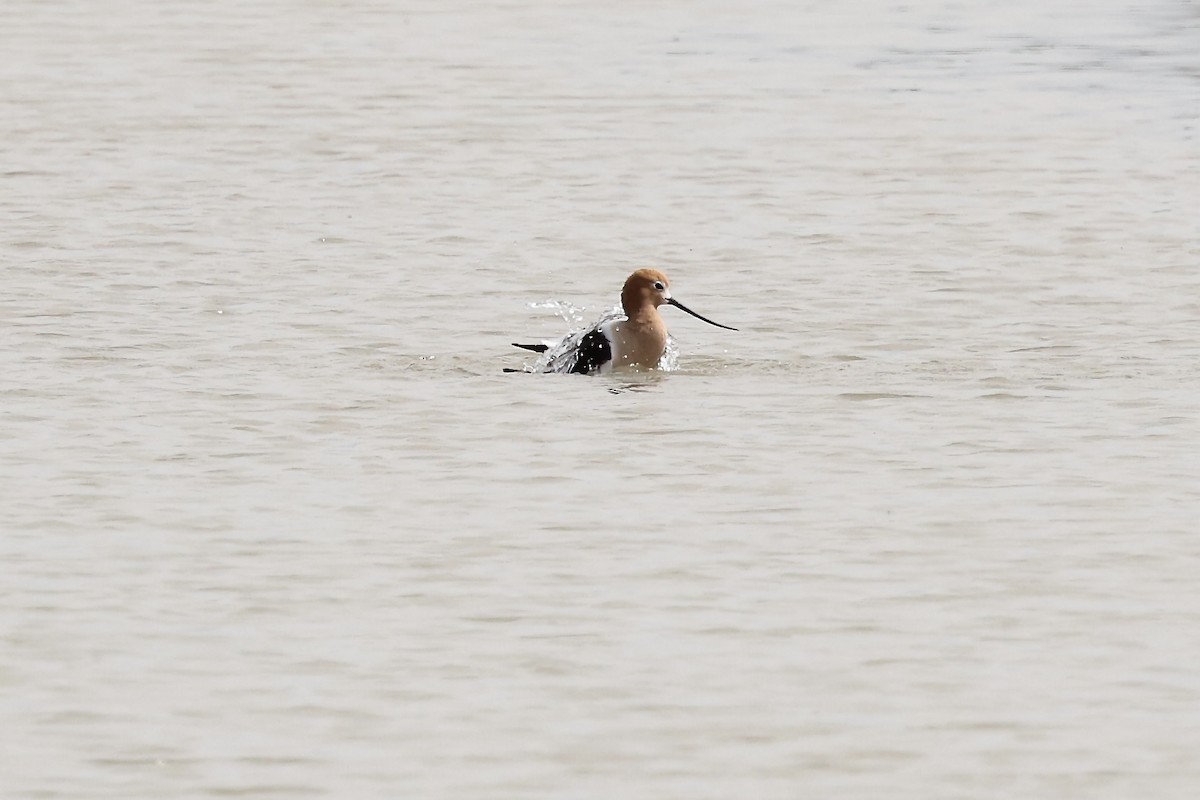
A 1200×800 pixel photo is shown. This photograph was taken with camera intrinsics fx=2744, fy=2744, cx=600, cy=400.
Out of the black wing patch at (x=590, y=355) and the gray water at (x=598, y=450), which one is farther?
the black wing patch at (x=590, y=355)

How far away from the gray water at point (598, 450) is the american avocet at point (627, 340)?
0.18 metres

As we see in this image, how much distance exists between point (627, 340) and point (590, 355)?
241 millimetres

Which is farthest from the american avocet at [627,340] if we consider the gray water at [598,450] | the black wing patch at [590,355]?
the gray water at [598,450]

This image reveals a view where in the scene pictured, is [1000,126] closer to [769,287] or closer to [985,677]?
[769,287]

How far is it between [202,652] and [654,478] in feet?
11.0

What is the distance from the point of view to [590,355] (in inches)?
595

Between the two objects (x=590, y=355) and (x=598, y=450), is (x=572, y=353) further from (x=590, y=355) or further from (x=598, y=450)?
(x=598, y=450)

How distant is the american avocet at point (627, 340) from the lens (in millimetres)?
15023

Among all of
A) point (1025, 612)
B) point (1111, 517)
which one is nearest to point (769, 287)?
point (1111, 517)

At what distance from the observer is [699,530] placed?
10.8 m

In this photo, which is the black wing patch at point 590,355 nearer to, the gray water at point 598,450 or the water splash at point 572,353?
the water splash at point 572,353

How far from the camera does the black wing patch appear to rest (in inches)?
594

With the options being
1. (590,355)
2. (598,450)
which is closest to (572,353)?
(590,355)

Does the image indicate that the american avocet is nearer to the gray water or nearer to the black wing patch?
the black wing patch
